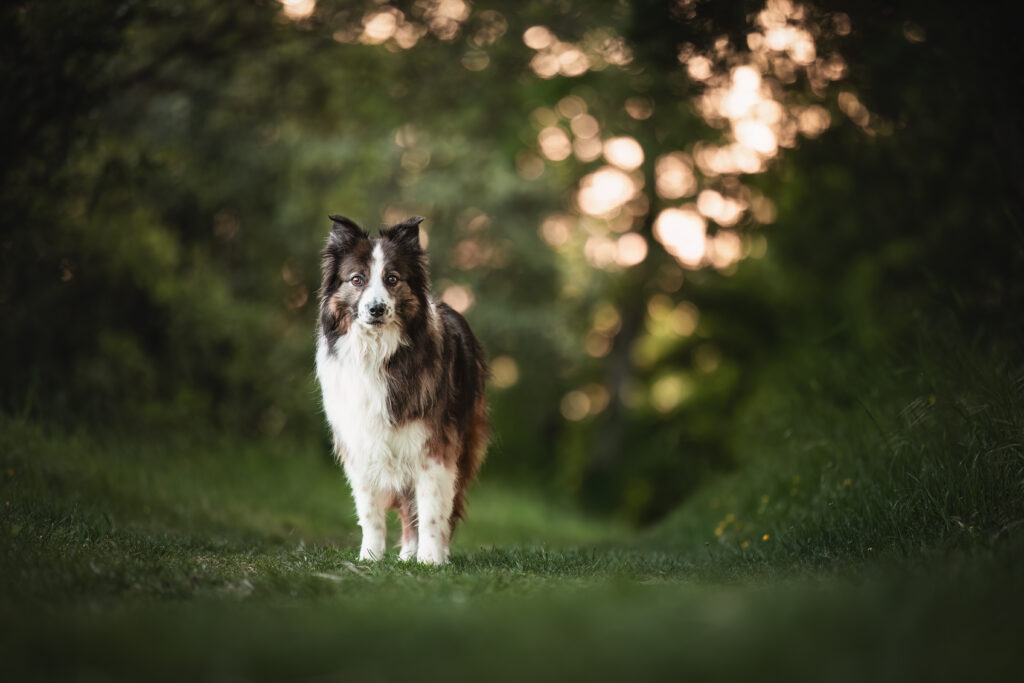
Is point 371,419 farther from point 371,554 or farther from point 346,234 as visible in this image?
point 346,234

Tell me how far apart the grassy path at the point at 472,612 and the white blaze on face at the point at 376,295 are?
1599 mm

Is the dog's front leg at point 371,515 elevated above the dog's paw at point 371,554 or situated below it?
above

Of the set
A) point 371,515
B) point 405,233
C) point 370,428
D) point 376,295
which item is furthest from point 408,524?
point 405,233

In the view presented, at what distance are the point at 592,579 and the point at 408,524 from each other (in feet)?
5.92

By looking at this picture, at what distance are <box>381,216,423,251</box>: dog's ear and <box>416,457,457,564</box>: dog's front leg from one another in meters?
1.56

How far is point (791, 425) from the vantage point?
Result: 963cm

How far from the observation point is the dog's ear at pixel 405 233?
621 centimetres

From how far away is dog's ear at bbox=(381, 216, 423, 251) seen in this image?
6207 mm

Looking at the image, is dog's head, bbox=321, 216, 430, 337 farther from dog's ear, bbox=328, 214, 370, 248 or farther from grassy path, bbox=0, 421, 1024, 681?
grassy path, bbox=0, 421, 1024, 681

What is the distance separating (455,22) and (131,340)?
20.4ft

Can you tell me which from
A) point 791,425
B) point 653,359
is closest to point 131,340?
point 791,425

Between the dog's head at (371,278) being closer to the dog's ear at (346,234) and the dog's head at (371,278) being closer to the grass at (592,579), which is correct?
the dog's ear at (346,234)

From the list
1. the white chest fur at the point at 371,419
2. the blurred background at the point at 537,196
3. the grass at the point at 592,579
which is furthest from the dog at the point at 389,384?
the blurred background at the point at 537,196

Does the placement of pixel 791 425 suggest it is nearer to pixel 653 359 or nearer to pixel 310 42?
pixel 310 42
